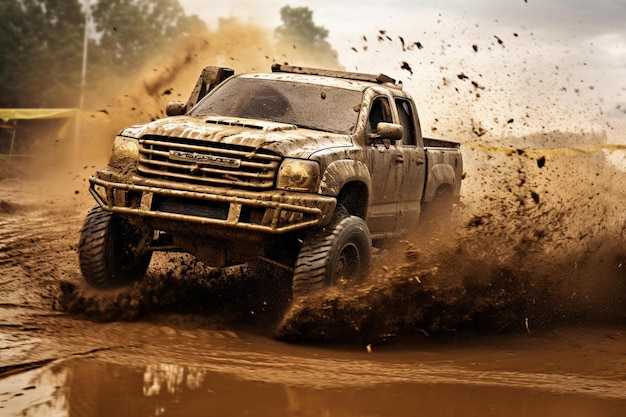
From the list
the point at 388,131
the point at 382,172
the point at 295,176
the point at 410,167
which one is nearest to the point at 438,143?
the point at 410,167

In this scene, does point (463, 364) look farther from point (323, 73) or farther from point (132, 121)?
point (132, 121)

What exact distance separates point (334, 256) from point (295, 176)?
67 centimetres

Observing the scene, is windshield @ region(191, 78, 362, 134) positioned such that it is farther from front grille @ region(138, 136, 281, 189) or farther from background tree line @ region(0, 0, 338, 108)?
background tree line @ region(0, 0, 338, 108)

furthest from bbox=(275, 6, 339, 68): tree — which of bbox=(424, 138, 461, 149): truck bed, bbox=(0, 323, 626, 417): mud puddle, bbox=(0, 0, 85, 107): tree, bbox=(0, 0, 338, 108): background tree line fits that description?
bbox=(0, 323, 626, 417): mud puddle

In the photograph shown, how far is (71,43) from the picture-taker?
167 ft

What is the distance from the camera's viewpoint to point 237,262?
27.6ft

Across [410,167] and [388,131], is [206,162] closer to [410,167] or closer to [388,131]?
[388,131]

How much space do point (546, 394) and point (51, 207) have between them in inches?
469

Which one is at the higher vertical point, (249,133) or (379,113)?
(379,113)

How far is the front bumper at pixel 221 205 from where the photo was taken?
786 centimetres

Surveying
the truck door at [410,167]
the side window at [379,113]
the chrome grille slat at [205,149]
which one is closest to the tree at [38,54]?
the truck door at [410,167]

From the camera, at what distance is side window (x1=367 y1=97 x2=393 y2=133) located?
9.77 m

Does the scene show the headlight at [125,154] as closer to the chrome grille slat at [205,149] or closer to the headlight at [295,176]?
the chrome grille slat at [205,149]

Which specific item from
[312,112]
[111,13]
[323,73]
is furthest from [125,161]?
[111,13]
